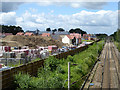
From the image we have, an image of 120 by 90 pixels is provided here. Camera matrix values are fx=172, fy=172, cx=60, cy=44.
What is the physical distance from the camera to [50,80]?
1012 centimetres

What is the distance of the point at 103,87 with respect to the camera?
16500 millimetres

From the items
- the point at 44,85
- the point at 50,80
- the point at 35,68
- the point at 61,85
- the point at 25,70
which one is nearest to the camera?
the point at 44,85

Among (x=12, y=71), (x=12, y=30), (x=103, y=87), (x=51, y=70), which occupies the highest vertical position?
(x=12, y=30)

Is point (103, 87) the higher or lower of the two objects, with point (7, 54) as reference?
lower

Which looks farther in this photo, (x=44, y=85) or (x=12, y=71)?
(x=12, y=71)

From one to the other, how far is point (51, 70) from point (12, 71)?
630cm

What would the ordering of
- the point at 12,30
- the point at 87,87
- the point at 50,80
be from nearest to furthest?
the point at 50,80, the point at 87,87, the point at 12,30

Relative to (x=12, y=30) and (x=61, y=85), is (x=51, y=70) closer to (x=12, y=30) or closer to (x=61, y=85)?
(x=61, y=85)

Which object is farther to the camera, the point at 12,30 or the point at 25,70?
the point at 12,30

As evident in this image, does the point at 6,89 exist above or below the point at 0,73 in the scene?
below

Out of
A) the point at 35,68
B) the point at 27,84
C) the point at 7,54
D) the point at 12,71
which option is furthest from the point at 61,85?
the point at 7,54

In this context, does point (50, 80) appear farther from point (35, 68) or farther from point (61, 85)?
point (35, 68)

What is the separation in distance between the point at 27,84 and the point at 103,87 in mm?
9211

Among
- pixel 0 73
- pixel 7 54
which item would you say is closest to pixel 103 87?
pixel 0 73
